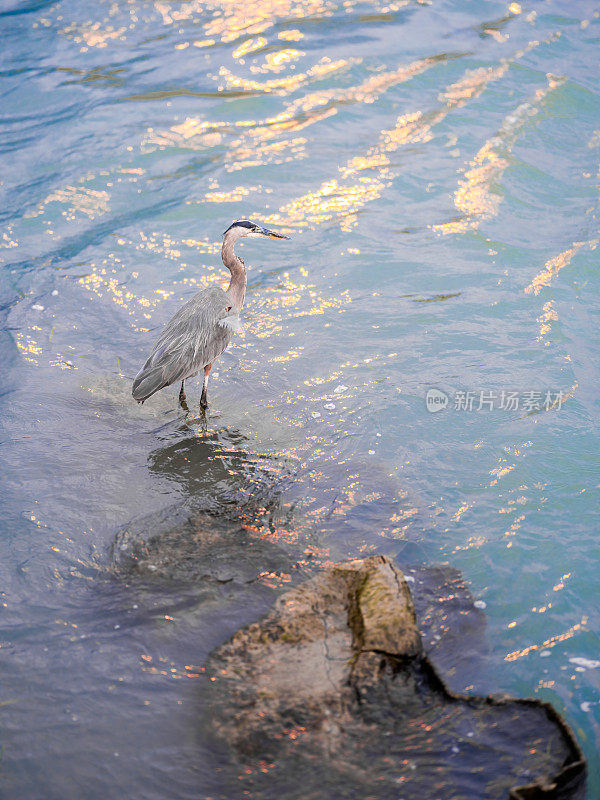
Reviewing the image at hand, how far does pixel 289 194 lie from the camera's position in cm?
1079

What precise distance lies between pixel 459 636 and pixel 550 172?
847 centimetres

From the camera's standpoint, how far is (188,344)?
6613 millimetres

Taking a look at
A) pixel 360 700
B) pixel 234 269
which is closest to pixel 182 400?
pixel 234 269

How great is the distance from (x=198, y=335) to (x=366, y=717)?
3921 millimetres

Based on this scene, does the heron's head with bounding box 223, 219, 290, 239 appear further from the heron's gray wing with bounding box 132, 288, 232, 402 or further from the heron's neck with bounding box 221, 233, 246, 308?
the heron's gray wing with bounding box 132, 288, 232, 402

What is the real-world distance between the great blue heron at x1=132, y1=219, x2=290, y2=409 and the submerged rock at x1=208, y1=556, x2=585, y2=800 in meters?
2.68

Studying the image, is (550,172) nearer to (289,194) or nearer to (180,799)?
(289,194)

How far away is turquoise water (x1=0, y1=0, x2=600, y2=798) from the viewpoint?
4391 millimetres

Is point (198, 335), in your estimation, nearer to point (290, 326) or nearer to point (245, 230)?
point (245, 230)

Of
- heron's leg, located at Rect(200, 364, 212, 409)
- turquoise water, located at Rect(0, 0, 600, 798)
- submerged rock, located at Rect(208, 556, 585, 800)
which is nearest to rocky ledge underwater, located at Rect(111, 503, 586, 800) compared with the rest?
submerged rock, located at Rect(208, 556, 585, 800)

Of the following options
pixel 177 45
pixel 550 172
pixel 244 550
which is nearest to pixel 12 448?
pixel 244 550

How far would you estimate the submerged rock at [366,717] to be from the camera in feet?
11.5

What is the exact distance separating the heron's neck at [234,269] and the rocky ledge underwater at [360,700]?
333cm

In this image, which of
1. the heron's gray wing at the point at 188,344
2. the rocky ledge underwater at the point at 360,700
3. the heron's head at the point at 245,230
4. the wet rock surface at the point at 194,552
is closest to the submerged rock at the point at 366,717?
the rocky ledge underwater at the point at 360,700
